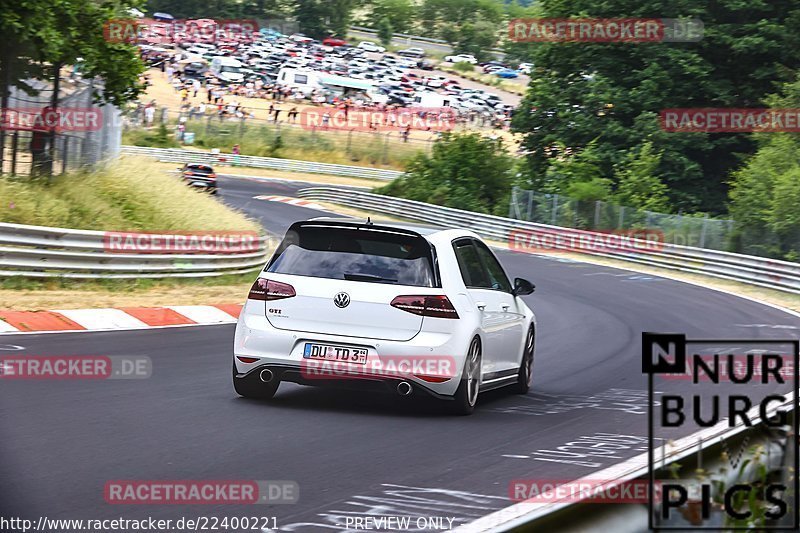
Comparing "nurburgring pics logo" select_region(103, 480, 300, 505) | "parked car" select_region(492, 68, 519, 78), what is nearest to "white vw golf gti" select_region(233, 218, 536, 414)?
"nurburgring pics logo" select_region(103, 480, 300, 505)

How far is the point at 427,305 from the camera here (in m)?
9.80

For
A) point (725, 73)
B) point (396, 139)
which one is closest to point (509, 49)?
point (396, 139)

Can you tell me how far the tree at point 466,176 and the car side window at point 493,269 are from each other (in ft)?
127

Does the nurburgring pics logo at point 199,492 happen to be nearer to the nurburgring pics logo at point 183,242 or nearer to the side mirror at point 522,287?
the side mirror at point 522,287

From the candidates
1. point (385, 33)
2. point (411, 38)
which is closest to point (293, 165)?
point (385, 33)

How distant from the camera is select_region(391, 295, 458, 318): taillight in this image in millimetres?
9750

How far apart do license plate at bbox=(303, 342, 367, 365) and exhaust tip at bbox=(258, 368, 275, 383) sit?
0.37 meters

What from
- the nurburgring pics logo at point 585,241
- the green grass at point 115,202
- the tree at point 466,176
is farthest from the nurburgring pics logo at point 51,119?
the tree at point 466,176

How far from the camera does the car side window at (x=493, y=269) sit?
37.0 feet

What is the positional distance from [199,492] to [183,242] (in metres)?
15.2

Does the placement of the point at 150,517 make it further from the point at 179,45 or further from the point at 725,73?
the point at 179,45

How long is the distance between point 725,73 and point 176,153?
3099 cm

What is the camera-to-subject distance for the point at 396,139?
81438 mm

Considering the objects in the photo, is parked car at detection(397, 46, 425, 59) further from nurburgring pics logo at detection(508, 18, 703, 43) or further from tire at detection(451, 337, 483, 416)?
tire at detection(451, 337, 483, 416)
